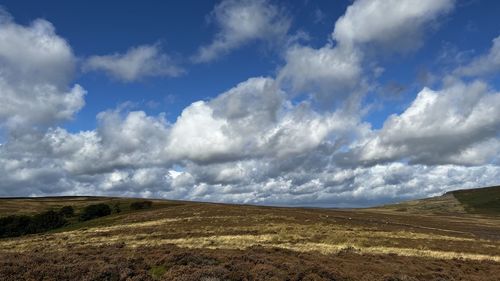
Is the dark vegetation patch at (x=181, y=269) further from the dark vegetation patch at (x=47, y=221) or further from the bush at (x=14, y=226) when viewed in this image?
the bush at (x=14, y=226)

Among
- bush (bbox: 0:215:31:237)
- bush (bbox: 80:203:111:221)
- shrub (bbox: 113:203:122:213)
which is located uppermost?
shrub (bbox: 113:203:122:213)

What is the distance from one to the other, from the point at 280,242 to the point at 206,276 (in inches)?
1167

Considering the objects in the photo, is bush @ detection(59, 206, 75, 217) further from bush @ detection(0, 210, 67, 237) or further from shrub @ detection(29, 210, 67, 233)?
shrub @ detection(29, 210, 67, 233)

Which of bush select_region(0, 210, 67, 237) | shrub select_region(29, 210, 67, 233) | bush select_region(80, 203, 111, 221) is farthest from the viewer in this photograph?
bush select_region(80, 203, 111, 221)

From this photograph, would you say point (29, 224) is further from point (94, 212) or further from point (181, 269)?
point (181, 269)

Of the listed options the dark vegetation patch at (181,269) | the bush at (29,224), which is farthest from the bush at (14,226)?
the dark vegetation patch at (181,269)

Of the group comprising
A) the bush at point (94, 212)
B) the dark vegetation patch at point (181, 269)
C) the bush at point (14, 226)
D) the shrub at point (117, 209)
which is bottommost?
the dark vegetation patch at point (181, 269)

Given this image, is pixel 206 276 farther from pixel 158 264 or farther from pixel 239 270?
pixel 158 264

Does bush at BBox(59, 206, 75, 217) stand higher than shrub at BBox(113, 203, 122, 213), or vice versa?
shrub at BBox(113, 203, 122, 213)

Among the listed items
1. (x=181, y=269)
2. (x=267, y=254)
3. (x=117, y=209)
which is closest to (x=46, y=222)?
(x=117, y=209)

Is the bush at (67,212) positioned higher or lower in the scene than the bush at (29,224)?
higher

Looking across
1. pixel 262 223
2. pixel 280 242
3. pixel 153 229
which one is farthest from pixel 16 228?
pixel 280 242

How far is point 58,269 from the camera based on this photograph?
16.7 m

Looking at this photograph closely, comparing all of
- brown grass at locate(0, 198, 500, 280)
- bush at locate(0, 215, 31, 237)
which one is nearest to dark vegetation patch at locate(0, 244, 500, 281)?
brown grass at locate(0, 198, 500, 280)
